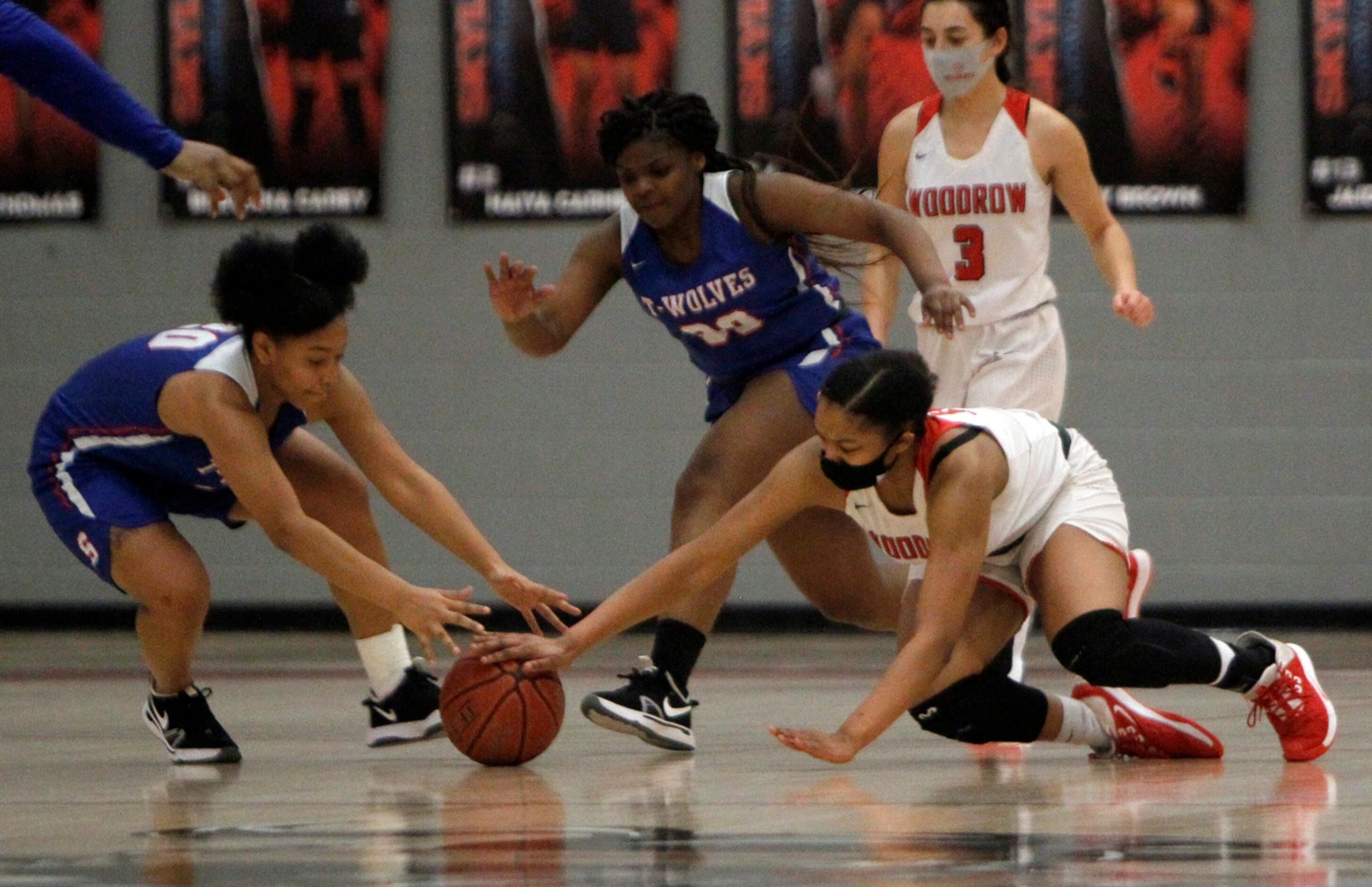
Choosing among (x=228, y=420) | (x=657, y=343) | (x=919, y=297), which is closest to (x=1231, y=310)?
(x=657, y=343)

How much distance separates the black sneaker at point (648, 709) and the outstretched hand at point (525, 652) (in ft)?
0.97

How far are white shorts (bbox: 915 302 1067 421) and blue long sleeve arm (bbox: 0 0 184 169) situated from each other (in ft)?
6.23

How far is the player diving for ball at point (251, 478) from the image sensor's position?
154 inches

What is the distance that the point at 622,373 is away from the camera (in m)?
7.91

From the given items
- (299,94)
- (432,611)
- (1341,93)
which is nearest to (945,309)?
(432,611)

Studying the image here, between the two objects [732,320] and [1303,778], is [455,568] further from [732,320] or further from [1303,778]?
[1303,778]

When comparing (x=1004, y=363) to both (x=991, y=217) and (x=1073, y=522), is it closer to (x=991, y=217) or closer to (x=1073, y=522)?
(x=991, y=217)

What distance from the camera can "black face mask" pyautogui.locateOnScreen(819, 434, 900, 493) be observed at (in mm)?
3627

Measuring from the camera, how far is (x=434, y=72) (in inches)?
309

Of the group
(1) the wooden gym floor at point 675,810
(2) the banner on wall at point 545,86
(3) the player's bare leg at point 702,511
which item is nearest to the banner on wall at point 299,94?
(2) the banner on wall at point 545,86

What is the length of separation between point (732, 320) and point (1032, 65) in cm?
Answer: 364

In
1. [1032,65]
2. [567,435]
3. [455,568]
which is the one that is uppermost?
[1032,65]

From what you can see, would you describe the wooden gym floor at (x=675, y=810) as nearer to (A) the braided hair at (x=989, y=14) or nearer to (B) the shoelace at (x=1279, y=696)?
(B) the shoelace at (x=1279, y=696)

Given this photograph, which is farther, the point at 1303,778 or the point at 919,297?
the point at 919,297
